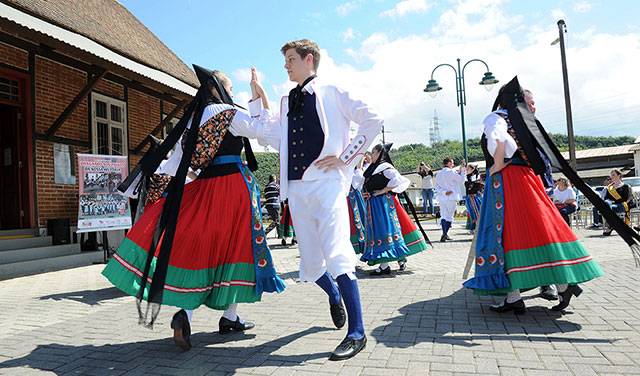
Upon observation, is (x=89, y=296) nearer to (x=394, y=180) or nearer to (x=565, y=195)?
(x=394, y=180)

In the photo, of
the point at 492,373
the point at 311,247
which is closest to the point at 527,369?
the point at 492,373

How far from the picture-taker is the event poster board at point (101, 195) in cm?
834

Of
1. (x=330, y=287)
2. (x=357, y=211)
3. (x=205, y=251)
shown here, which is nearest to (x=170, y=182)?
(x=205, y=251)

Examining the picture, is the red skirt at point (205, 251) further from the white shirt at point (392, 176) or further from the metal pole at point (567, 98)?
the metal pole at point (567, 98)

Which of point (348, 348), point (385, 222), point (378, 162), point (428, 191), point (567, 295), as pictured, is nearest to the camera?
point (348, 348)

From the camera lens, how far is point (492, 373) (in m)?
2.36

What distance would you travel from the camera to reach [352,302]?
2.88 meters

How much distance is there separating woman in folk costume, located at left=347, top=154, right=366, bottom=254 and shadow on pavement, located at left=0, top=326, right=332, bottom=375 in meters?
3.50

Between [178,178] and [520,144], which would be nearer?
[178,178]

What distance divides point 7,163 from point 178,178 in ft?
26.6

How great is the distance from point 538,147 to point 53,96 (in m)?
9.61

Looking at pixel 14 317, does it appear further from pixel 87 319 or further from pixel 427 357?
pixel 427 357

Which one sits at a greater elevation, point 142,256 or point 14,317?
point 142,256

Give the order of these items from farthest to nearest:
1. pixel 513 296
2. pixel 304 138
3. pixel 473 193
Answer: pixel 473 193 < pixel 513 296 < pixel 304 138
